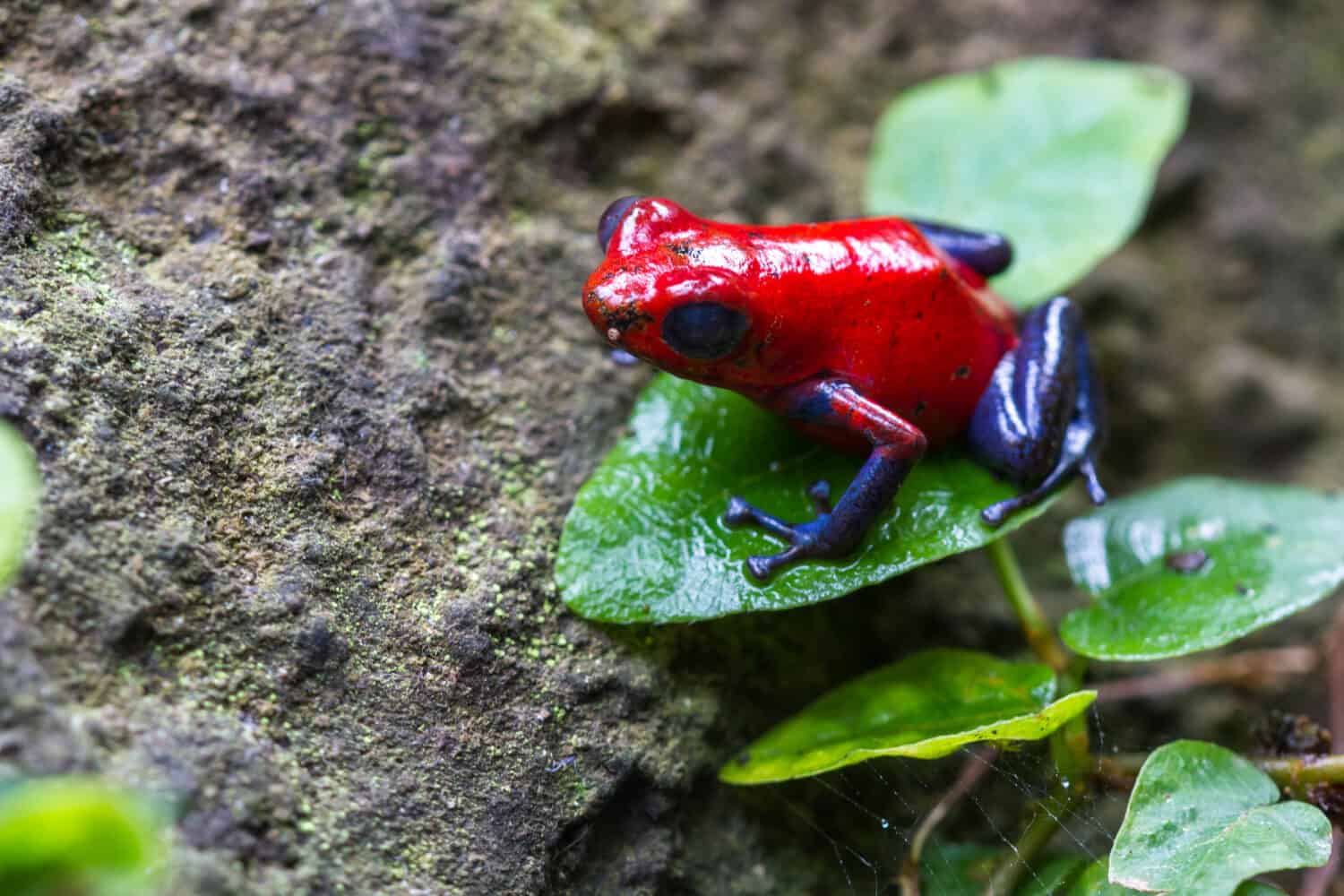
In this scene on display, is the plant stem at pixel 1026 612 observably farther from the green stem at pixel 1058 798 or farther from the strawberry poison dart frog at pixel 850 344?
the strawberry poison dart frog at pixel 850 344

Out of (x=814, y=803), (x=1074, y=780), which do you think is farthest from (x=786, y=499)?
(x=1074, y=780)

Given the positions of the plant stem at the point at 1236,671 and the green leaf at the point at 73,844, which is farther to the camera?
the plant stem at the point at 1236,671

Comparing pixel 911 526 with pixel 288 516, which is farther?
pixel 911 526

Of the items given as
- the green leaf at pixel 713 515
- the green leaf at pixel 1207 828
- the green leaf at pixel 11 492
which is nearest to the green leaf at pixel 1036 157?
the green leaf at pixel 713 515

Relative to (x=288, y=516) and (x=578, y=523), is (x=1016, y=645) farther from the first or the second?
(x=288, y=516)

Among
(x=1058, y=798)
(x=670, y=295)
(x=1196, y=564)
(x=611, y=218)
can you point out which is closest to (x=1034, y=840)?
(x=1058, y=798)

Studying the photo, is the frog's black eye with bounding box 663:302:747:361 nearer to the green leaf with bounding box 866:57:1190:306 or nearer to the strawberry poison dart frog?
the strawberry poison dart frog

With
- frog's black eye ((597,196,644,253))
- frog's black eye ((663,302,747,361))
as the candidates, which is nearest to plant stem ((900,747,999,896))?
frog's black eye ((663,302,747,361))
